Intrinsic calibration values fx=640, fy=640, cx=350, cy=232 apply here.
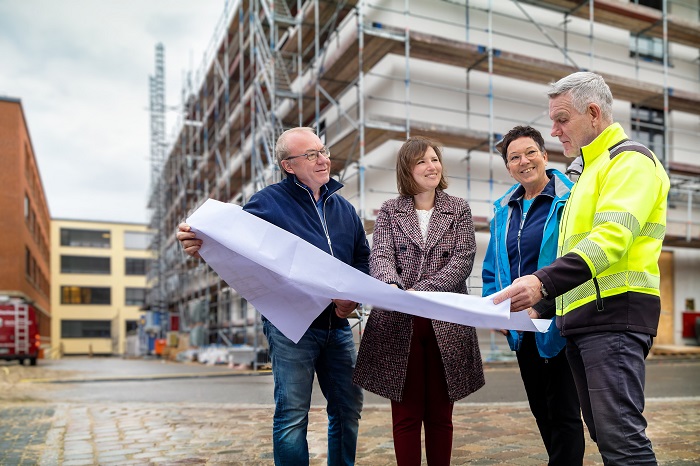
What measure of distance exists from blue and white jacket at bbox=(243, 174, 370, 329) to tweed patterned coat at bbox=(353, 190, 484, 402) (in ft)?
0.61

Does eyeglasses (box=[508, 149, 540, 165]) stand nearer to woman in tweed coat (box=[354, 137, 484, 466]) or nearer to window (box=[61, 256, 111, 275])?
woman in tweed coat (box=[354, 137, 484, 466])

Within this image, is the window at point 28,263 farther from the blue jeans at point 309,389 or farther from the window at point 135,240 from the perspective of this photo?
the blue jeans at point 309,389

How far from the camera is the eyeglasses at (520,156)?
3.52 metres

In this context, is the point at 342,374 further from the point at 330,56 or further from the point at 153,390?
the point at 330,56

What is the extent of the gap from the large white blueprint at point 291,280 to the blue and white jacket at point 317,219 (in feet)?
0.59

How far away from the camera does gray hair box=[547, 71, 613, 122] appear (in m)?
2.66

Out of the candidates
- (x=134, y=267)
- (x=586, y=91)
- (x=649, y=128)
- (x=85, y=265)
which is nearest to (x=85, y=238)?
(x=85, y=265)

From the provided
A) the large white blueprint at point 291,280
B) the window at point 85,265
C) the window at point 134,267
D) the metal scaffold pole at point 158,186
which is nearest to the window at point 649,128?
the large white blueprint at point 291,280

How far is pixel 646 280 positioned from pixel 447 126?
461 inches

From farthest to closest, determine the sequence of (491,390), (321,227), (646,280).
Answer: (491,390) → (321,227) → (646,280)

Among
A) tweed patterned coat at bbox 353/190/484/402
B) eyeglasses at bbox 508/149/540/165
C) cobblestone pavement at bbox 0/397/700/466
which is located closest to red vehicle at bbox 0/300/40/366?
cobblestone pavement at bbox 0/397/700/466

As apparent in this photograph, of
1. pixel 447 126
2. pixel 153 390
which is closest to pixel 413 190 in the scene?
pixel 153 390

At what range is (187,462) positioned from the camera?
4730 millimetres

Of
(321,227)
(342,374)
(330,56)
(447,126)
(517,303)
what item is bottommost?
(342,374)
